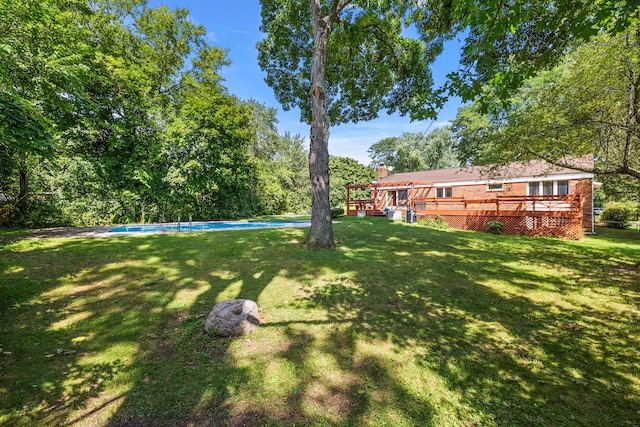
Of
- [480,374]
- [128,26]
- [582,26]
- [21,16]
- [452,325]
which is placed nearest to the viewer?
[582,26]

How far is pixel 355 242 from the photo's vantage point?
883 centimetres

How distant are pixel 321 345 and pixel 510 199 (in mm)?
14060

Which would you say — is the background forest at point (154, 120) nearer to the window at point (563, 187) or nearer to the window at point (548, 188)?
the window at point (563, 187)

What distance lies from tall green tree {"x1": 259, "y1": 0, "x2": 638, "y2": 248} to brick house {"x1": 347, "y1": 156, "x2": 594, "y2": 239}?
4716 millimetres

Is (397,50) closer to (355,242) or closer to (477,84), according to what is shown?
(355,242)

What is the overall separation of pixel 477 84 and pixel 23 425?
526cm

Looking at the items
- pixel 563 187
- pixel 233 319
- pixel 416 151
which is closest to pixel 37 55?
pixel 233 319

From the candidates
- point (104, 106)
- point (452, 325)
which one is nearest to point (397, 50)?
point (452, 325)

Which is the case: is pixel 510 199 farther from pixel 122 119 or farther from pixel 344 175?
pixel 344 175

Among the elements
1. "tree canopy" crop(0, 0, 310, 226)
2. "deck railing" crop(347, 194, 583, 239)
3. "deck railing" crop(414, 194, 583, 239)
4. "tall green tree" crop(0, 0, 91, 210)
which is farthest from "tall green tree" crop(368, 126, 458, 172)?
"tall green tree" crop(0, 0, 91, 210)

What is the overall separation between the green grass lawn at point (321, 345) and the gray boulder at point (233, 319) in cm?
13

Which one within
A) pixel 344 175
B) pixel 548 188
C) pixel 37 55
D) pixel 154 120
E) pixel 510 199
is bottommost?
pixel 510 199

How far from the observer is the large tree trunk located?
781 cm

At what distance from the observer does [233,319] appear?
3.39 metres
